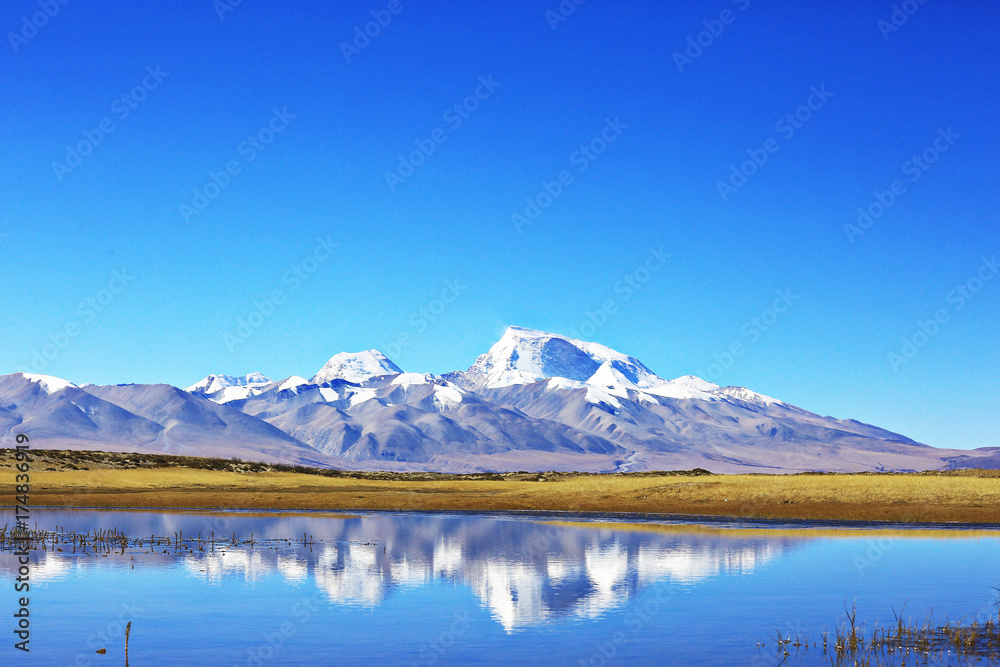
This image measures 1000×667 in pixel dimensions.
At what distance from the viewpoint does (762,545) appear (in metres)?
43.2

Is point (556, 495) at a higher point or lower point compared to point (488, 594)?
higher

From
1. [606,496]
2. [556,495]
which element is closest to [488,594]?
[606,496]

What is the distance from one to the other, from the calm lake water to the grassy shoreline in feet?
39.7

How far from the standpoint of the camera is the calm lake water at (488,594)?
21.7 metres

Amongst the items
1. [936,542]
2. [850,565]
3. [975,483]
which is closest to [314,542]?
[850,565]

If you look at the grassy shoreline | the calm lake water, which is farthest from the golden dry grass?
the calm lake water

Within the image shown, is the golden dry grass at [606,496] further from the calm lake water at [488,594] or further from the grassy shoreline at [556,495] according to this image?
the calm lake water at [488,594]

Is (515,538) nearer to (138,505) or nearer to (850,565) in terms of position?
(850,565)

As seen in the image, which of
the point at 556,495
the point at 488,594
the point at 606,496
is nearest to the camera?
the point at 488,594

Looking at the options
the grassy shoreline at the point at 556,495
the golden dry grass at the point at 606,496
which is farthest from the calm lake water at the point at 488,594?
the golden dry grass at the point at 606,496

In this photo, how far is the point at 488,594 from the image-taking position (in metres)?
29.6

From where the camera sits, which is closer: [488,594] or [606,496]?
[488,594]

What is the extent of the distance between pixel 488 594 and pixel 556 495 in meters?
47.8

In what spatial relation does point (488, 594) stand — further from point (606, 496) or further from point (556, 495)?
point (556, 495)
